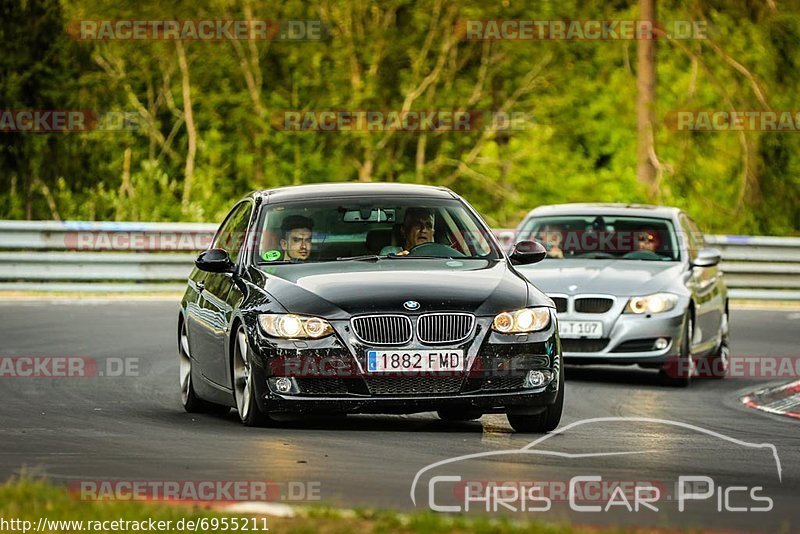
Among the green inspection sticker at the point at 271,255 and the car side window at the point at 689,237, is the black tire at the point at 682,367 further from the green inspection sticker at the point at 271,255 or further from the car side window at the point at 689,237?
the green inspection sticker at the point at 271,255

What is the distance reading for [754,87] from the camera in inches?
1444

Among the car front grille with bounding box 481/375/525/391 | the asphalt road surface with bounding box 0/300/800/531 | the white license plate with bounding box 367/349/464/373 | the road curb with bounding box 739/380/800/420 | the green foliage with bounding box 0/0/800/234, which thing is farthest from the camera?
the green foliage with bounding box 0/0/800/234

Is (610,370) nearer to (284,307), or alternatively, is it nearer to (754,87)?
(284,307)

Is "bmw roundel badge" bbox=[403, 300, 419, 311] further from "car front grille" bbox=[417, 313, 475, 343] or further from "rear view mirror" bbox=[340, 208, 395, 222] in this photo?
"rear view mirror" bbox=[340, 208, 395, 222]

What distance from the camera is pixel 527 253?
42.3 feet

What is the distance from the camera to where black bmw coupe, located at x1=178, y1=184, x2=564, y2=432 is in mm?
11297

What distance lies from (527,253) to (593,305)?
3725 mm

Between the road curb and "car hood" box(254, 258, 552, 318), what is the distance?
3054 millimetres

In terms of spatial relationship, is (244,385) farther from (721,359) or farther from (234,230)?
(721,359)

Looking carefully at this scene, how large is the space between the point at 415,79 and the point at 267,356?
27978 millimetres

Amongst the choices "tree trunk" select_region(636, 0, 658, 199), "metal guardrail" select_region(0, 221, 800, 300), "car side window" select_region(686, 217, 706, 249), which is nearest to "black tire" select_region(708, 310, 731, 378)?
"car side window" select_region(686, 217, 706, 249)

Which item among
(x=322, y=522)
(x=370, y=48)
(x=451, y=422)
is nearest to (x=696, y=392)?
(x=451, y=422)

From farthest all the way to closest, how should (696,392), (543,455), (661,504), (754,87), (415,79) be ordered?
(415,79) → (754,87) → (696,392) → (543,455) → (661,504)

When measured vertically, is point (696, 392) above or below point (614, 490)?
below
